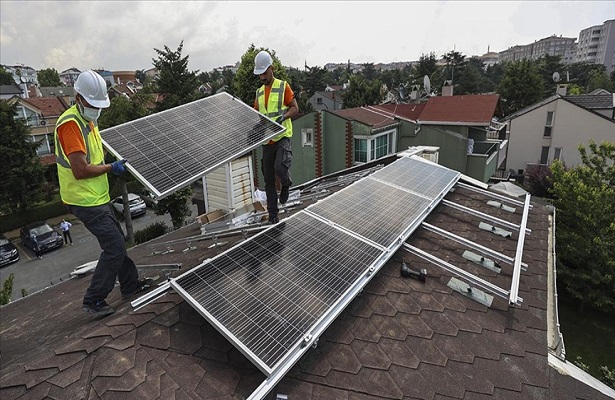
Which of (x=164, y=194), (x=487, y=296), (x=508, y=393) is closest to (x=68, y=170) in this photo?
(x=164, y=194)

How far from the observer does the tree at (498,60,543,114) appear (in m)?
56.7

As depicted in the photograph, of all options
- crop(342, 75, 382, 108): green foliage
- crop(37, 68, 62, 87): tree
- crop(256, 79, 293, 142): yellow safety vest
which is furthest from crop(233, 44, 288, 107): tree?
crop(37, 68, 62, 87): tree

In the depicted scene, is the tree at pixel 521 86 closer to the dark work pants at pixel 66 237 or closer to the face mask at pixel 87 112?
the dark work pants at pixel 66 237

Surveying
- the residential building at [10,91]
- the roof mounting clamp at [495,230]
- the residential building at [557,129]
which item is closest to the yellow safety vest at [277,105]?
the roof mounting clamp at [495,230]

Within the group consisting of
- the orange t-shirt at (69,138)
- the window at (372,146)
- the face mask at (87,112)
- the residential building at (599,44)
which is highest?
the residential building at (599,44)

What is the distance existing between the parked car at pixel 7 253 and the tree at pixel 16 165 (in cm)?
613

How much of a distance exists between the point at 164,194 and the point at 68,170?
1.27m

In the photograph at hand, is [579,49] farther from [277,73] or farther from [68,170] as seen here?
[68,170]

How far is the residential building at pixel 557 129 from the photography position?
103ft

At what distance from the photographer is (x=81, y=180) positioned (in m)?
4.70

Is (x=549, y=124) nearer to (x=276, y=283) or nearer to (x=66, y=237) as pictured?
(x=276, y=283)

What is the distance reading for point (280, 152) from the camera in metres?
7.13

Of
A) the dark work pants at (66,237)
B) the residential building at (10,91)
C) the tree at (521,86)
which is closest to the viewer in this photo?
the dark work pants at (66,237)

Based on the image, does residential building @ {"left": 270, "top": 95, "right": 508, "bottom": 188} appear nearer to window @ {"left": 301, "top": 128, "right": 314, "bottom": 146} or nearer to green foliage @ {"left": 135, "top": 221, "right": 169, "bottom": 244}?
window @ {"left": 301, "top": 128, "right": 314, "bottom": 146}
